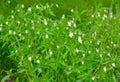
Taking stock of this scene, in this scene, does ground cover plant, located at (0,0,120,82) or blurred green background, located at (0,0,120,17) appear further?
blurred green background, located at (0,0,120,17)

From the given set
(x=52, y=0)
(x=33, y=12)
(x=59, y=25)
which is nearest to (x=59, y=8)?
(x=52, y=0)

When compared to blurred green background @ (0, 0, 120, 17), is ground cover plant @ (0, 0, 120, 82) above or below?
below

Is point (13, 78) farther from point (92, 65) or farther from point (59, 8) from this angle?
point (59, 8)

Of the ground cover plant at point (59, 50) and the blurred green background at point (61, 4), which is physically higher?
the blurred green background at point (61, 4)

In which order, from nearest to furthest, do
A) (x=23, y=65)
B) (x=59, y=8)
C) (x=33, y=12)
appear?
(x=23, y=65)
(x=33, y=12)
(x=59, y=8)

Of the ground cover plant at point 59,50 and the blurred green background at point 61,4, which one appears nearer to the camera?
the ground cover plant at point 59,50

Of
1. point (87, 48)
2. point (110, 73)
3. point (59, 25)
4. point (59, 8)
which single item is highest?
point (59, 8)

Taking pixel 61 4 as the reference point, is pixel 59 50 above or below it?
below

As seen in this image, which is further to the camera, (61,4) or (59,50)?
(61,4)
